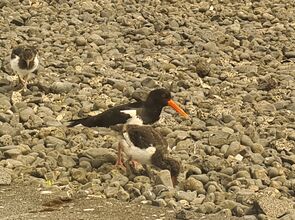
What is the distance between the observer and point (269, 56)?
537 inches

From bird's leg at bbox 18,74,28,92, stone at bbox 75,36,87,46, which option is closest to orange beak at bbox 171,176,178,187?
bird's leg at bbox 18,74,28,92

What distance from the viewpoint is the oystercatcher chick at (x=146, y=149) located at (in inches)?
318

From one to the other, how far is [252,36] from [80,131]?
6604 mm

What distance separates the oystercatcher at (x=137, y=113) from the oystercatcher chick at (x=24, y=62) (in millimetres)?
2169

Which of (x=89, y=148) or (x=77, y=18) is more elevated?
(x=89, y=148)

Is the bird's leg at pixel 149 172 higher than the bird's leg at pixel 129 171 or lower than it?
higher

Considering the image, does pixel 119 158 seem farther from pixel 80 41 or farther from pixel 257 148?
pixel 80 41

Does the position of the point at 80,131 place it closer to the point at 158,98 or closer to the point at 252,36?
the point at 158,98

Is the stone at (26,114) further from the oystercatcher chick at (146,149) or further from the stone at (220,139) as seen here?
the stone at (220,139)

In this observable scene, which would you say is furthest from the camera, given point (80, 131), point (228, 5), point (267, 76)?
point (228, 5)

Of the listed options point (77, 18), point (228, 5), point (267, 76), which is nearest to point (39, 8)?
point (77, 18)

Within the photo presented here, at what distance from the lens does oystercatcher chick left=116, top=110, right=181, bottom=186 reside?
26.5ft

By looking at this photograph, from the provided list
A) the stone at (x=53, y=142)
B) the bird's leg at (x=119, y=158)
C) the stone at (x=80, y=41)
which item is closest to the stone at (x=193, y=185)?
the bird's leg at (x=119, y=158)

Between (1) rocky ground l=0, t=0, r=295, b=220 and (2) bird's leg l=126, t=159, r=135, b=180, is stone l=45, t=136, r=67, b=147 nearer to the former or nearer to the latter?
(1) rocky ground l=0, t=0, r=295, b=220
